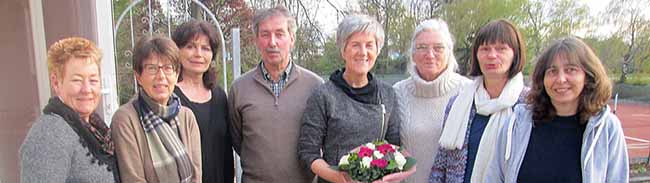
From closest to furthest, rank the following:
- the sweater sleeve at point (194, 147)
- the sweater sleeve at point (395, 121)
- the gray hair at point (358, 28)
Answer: the sweater sleeve at point (194, 147) → the gray hair at point (358, 28) → the sweater sleeve at point (395, 121)

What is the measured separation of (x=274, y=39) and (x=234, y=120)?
51cm

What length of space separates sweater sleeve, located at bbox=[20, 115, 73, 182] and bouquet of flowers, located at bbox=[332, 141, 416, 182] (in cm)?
107

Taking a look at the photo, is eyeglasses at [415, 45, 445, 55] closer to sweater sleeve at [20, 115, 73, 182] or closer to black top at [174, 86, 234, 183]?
black top at [174, 86, 234, 183]

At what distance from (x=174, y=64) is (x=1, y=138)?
2.12 m

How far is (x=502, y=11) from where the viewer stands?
29.6 ft

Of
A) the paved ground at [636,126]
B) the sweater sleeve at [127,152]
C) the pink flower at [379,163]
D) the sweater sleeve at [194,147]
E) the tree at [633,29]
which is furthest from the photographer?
the tree at [633,29]

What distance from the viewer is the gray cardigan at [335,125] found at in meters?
2.03

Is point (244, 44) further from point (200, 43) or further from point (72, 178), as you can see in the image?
point (72, 178)

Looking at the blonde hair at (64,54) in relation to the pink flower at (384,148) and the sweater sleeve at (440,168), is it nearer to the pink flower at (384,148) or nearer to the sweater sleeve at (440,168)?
the pink flower at (384,148)

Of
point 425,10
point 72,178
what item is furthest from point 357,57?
point 425,10

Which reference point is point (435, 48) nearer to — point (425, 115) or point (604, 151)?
point (425, 115)

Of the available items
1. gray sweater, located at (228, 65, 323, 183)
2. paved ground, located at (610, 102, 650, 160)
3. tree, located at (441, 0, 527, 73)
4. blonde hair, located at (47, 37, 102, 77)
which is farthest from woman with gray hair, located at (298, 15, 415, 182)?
paved ground, located at (610, 102, 650, 160)

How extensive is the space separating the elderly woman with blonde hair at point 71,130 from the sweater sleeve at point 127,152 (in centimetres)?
4

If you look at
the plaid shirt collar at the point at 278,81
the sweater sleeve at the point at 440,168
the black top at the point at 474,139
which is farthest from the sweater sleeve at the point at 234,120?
the black top at the point at 474,139
